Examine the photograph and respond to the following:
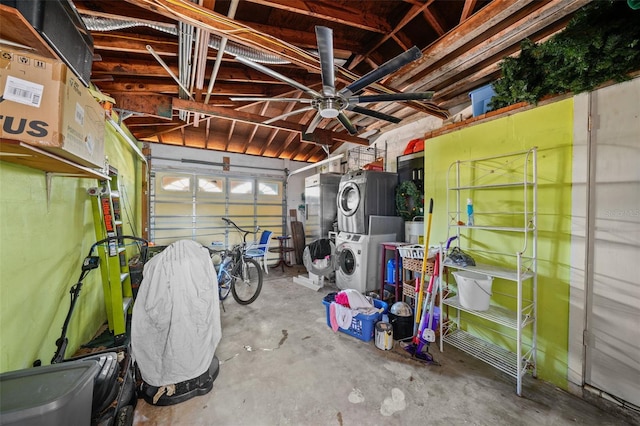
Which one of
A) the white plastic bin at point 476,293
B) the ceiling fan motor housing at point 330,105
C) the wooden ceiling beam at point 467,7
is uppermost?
the wooden ceiling beam at point 467,7

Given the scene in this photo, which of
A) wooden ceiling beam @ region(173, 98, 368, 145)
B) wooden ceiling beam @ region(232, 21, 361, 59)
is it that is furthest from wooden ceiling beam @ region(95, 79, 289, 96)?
wooden ceiling beam @ region(232, 21, 361, 59)

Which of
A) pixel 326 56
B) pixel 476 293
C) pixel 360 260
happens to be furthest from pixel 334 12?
pixel 360 260

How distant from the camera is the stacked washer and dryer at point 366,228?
3918mm

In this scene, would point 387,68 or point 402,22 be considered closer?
point 387,68

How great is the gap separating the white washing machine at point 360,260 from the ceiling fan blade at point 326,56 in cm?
241

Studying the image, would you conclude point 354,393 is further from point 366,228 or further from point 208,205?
point 208,205

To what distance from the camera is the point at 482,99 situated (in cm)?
272

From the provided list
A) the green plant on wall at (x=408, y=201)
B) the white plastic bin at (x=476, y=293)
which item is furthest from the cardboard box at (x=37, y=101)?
the green plant on wall at (x=408, y=201)

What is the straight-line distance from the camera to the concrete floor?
1.73 metres

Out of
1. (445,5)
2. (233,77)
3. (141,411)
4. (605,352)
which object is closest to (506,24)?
(445,5)

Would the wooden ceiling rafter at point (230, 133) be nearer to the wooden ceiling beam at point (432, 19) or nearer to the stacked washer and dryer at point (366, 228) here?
the stacked washer and dryer at point (366, 228)

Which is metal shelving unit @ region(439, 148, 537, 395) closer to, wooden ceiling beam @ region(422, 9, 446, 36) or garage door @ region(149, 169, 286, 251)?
wooden ceiling beam @ region(422, 9, 446, 36)

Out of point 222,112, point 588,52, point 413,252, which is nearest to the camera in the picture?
point 588,52

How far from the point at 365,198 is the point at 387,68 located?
234 cm
